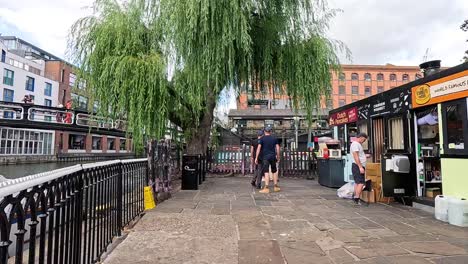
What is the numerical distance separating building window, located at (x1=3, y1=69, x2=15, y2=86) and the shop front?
5129 cm

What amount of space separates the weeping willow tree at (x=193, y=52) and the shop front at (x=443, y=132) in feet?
10.3

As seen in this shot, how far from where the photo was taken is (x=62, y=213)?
8.89ft

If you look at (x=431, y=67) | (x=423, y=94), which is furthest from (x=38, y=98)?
(x=423, y=94)

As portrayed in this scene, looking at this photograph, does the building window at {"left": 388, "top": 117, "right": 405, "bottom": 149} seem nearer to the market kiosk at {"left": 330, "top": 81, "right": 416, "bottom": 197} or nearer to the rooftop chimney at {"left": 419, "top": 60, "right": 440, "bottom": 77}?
the market kiosk at {"left": 330, "top": 81, "right": 416, "bottom": 197}

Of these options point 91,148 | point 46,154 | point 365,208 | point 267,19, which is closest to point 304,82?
point 267,19

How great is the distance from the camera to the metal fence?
50.7 feet

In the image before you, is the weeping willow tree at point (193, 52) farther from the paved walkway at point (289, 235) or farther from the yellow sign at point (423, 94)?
the paved walkway at point (289, 235)

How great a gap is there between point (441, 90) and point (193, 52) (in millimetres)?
5570

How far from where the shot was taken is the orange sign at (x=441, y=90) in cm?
596

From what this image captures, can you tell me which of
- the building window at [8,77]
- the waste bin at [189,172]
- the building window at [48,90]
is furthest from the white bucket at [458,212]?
the building window at [48,90]

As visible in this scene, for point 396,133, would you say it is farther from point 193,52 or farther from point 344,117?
point 193,52

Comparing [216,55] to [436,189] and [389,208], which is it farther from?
[436,189]

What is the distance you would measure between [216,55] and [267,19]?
2.24 meters

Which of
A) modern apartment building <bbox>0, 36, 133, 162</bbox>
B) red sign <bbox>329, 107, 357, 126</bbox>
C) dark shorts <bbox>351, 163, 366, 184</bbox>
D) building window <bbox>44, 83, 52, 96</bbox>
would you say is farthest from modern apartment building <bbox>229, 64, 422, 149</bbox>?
building window <bbox>44, 83, 52, 96</bbox>
